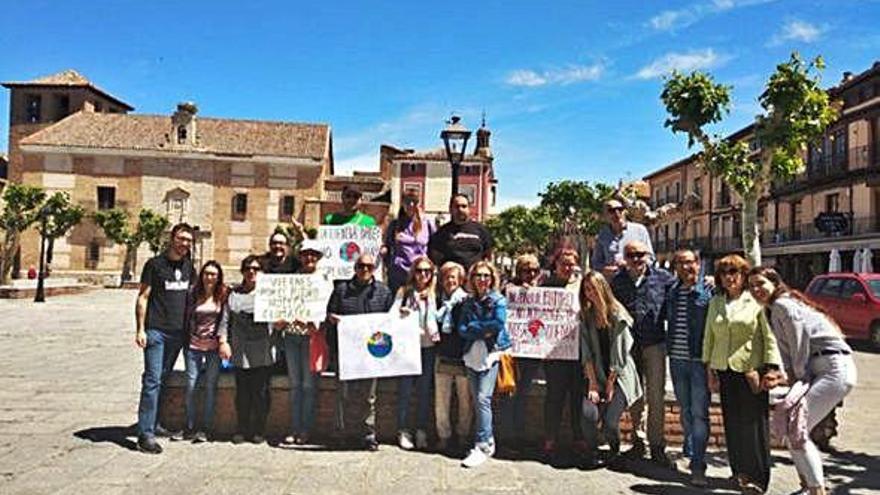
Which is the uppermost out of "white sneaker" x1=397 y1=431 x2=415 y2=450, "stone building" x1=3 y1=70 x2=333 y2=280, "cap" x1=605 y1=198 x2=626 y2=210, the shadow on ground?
"stone building" x1=3 y1=70 x2=333 y2=280

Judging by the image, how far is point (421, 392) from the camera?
20.2ft

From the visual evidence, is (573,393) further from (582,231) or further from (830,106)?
(582,231)

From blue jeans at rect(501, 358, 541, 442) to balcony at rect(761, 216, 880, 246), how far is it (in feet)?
110

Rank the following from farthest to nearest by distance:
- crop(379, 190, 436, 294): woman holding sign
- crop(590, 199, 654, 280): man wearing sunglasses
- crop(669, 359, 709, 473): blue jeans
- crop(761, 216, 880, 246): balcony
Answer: crop(761, 216, 880, 246): balcony → crop(379, 190, 436, 294): woman holding sign → crop(590, 199, 654, 280): man wearing sunglasses → crop(669, 359, 709, 473): blue jeans

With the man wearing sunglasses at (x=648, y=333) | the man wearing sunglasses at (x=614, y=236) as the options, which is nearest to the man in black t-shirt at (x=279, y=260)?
the man wearing sunglasses at (x=614, y=236)

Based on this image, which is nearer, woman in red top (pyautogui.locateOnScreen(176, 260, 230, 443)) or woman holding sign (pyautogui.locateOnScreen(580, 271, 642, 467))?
woman holding sign (pyautogui.locateOnScreen(580, 271, 642, 467))

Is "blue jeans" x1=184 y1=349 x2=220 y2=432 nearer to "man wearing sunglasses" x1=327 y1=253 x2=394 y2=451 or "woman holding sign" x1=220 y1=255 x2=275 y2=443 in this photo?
"woman holding sign" x1=220 y1=255 x2=275 y2=443

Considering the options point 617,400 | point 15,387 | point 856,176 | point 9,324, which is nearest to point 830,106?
point 617,400

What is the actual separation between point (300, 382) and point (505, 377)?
1.89 meters

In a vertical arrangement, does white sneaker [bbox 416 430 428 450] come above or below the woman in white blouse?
below

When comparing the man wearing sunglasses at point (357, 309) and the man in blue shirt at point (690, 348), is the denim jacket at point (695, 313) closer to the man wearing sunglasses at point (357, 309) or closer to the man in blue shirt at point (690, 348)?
the man in blue shirt at point (690, 348)

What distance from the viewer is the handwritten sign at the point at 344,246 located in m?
6.89

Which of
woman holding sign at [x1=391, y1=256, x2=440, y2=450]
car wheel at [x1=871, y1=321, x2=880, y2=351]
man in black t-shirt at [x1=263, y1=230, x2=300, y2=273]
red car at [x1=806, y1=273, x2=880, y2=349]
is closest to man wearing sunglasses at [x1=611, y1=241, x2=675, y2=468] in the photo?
woman holding sign at [x1=391, y1=256, x2=440, y2=450]

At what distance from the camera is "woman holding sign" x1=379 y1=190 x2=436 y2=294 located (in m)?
6.71
